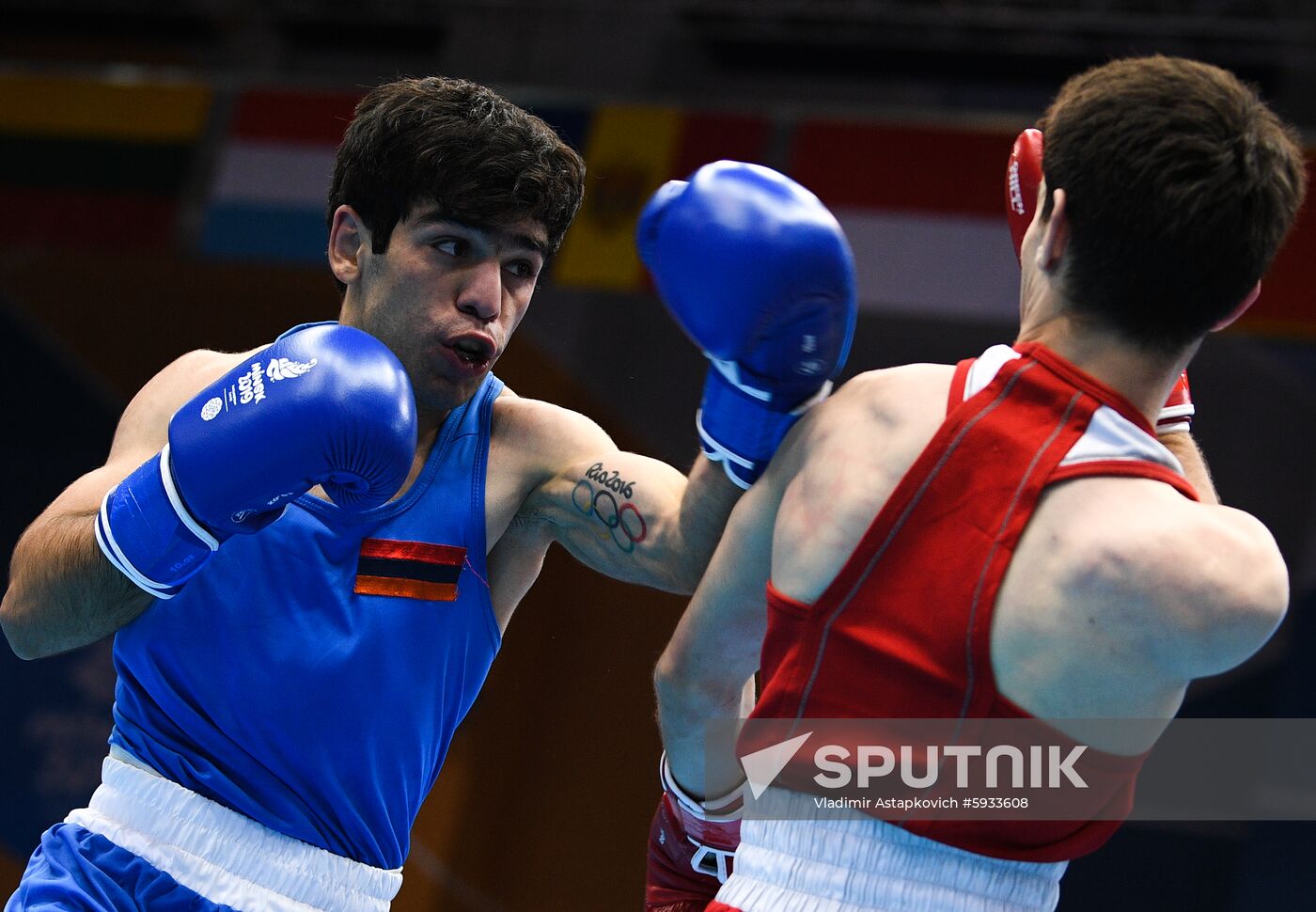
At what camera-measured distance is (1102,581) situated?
57.9 inches

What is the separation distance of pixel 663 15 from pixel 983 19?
153 centimetres

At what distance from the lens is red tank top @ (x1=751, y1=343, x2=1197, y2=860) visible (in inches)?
60.2

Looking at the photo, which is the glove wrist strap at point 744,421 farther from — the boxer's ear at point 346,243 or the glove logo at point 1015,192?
the boxer's ear at point 346,243

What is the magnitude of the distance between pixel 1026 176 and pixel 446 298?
0.95m

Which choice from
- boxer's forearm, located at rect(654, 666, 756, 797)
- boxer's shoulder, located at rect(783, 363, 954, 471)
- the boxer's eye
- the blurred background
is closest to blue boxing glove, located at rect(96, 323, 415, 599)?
the boxer's eye

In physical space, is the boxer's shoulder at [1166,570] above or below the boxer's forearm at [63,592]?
above

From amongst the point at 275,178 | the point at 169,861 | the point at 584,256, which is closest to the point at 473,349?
the point at 169,861

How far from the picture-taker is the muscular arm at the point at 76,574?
2.19m

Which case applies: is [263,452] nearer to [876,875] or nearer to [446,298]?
[446,298]

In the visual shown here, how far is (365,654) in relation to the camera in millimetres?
2270

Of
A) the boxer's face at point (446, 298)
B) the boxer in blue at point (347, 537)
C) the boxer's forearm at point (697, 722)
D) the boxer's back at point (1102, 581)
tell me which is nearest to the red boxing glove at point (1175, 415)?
the boxer's back at point (1102, 581)

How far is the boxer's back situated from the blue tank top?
0.87 m

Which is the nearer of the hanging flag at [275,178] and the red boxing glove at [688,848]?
the red boxing glove at [688,848]

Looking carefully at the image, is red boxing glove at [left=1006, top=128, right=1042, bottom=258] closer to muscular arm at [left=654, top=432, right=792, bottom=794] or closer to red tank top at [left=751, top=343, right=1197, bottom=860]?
red tank top at [left=751, top=343, right=1197, bottom=860]
